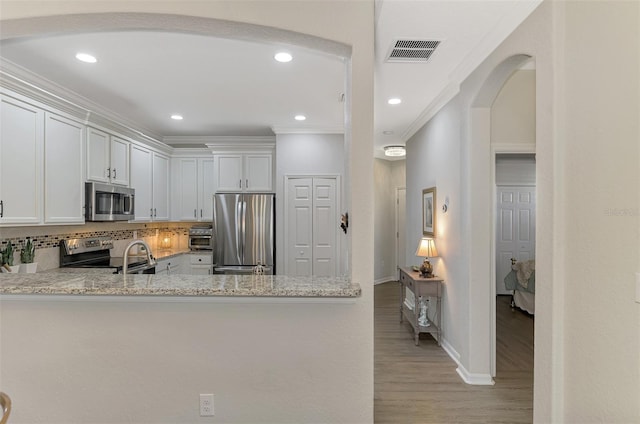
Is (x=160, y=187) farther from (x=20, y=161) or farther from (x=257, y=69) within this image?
(x=257, y=69)

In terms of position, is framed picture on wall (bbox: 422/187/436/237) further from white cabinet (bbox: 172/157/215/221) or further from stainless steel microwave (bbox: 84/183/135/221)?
stainless steel microwave (bbox: 84/183/135/221)

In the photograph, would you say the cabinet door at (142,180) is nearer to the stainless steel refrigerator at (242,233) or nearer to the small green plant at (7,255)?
the stainless steel refrigerator at (242,233)

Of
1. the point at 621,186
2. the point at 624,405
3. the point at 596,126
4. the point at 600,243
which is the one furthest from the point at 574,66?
the point at 624,405

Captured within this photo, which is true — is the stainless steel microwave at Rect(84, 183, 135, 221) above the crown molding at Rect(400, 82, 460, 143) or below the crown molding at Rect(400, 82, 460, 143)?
below

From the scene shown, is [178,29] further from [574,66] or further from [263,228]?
[263,228]

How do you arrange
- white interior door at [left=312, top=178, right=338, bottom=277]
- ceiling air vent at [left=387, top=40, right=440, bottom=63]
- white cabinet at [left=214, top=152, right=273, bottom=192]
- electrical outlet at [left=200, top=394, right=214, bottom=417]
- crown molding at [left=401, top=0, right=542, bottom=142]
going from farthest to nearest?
white cabinet at [left=214, top=152, right=273, bottom=192], white interior door at [left=312, top=178, right=338, bottom=277], ceiling air vent at [left=387, top=40, right=440, bottom=63], crown molding at [left=401, top=0, right=542, bottom=142], electrical outlet at [left=200, top=394, right=214, bottom=417]

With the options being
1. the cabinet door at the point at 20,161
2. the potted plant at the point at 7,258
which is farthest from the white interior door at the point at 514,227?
the potted plant at the point at 7,258

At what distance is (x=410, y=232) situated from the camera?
5254mm

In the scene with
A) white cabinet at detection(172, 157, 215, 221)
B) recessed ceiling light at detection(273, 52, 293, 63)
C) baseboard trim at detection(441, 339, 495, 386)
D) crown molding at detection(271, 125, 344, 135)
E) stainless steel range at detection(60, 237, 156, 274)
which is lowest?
baseboard trim at detection(441, 339, 495, 386)

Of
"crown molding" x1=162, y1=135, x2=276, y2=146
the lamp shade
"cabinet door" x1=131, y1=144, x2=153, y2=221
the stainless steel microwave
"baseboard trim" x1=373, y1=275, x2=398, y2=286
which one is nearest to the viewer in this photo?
the stainless steel microwave

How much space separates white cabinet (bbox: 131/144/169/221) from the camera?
461 cm

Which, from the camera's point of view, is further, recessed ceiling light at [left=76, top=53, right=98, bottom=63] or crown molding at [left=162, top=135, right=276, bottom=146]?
crown molding at [left=162, top=135, right=276, bottom=146]

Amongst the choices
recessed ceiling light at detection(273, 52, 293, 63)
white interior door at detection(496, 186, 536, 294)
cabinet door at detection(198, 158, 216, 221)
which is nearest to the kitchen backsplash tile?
cabinet door at detection(198, 158, 216, 221)

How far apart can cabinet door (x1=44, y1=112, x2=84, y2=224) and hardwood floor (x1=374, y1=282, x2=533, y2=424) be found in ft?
11.2
